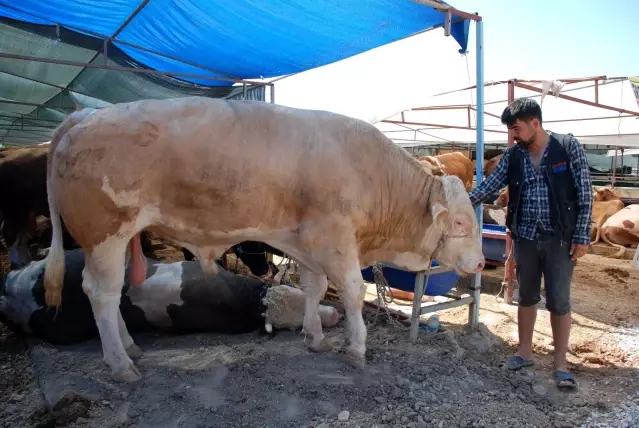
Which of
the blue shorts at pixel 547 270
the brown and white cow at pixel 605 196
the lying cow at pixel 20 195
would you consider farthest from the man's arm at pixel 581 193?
the brown and white cow at pixel 605 196

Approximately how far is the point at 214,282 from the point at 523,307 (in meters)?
2.64

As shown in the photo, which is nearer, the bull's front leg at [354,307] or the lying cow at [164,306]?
the bull's front leg at [354,307]

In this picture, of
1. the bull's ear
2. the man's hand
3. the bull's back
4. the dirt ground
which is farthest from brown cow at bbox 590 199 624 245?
the bull's back

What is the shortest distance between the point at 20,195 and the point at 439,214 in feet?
18.2

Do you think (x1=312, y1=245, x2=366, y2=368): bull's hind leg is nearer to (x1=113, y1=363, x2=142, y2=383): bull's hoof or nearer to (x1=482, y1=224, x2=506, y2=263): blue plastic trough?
(x1=113, y1=363, x2=142, y2=383): bull's hoof

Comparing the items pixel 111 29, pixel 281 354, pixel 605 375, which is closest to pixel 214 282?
pixel 281 354

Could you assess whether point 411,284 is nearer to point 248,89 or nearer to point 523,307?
point 523,307

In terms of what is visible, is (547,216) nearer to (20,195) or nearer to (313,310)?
(313,310)

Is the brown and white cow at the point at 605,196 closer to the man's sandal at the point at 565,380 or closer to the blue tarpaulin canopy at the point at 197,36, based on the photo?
the blue tarpaulin canopy at the point at 197,36

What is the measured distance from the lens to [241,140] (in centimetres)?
338

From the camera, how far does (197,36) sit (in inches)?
228

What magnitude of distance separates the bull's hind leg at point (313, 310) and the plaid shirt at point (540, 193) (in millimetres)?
1545

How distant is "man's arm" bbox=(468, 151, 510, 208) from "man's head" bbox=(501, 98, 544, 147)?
1.20 ft

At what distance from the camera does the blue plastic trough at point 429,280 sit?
15.1ft
